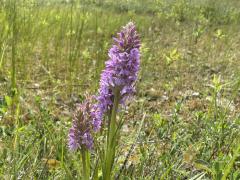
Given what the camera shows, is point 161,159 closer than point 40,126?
Yes

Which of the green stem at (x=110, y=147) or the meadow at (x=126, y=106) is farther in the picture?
the meadow at (x=126, y=106)

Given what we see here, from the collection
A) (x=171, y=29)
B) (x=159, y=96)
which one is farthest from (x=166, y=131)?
(x=171, y=29)

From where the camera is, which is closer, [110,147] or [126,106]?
[110,147]

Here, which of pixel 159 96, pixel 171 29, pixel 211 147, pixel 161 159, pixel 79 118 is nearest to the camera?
pixel 79 118

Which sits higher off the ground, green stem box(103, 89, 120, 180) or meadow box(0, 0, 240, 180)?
green stem box(103, 89, 120, 180)

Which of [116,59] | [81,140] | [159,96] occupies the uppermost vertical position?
[116,59]

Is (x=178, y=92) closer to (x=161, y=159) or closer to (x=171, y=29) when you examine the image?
(x=161, y=159)

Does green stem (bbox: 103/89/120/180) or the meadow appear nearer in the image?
green stem (bbox: 103/89/120/180)

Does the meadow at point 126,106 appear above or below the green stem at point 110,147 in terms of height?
below
